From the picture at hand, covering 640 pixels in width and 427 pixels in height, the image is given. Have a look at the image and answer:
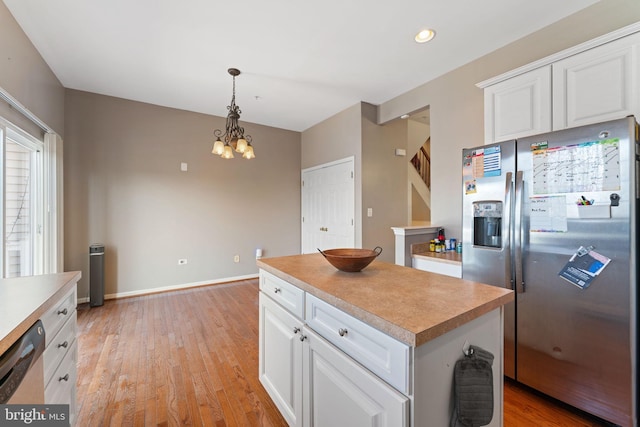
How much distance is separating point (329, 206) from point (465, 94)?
2.51m

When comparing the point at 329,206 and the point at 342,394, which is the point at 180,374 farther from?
the point at 329,206

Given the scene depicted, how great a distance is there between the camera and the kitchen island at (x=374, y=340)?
2.89 ft

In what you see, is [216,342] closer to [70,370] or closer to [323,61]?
[70,370]

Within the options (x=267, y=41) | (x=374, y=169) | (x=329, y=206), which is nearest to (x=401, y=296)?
(x=267, y=41)

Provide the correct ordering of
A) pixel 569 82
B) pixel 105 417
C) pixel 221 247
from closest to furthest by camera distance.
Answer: pixel 105 417, pixel 569 82, pixel 221 247

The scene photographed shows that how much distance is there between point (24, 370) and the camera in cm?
89

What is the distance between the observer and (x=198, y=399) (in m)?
1.85

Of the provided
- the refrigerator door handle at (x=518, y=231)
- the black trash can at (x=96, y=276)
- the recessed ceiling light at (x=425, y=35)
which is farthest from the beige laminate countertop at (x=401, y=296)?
the black trash can at (x=96, y=276)

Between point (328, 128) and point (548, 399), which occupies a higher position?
point (328, 128)

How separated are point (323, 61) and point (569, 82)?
210cm

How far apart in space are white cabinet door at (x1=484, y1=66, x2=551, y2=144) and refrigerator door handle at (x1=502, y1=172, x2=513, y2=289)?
24.0 inches

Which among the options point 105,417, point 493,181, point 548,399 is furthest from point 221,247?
point 548,399

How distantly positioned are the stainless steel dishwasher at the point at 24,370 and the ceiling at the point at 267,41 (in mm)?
2331

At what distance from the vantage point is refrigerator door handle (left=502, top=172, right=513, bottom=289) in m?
1.88
